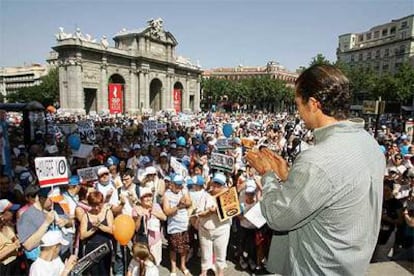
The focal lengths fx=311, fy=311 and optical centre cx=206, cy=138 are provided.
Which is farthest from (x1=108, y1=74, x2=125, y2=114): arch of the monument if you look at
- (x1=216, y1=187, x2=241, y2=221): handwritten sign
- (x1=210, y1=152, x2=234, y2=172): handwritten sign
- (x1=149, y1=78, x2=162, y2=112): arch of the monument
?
(x1=216, y1=187, x2=241, y2=221): handwritten sign

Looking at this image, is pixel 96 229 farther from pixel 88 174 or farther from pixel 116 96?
pixel 116 96

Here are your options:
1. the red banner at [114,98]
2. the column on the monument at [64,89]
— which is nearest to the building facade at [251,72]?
the red banner at [114,98]

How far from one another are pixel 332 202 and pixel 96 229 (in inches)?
163

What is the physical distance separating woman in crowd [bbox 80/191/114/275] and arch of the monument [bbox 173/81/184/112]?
55064mm

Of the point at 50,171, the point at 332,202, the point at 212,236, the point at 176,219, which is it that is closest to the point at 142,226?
the point at 176,219

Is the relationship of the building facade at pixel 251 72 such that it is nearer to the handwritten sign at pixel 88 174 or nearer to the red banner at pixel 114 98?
the red banner at pixel 114 98

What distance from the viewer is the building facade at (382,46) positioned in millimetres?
67188

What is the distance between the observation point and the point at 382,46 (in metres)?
74.2

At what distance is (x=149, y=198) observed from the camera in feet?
17.9

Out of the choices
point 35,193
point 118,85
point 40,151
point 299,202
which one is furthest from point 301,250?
point 118,85

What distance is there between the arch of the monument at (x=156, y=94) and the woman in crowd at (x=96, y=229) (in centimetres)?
5319

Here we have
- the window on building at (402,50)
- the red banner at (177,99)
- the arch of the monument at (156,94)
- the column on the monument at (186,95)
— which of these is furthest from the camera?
the window on building at (402,50)

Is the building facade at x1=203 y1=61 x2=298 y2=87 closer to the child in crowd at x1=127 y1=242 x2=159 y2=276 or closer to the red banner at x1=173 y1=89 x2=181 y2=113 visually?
the red banner at x1=173 y1=89 x2=181 y2=113

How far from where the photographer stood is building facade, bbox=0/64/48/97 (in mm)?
125750
